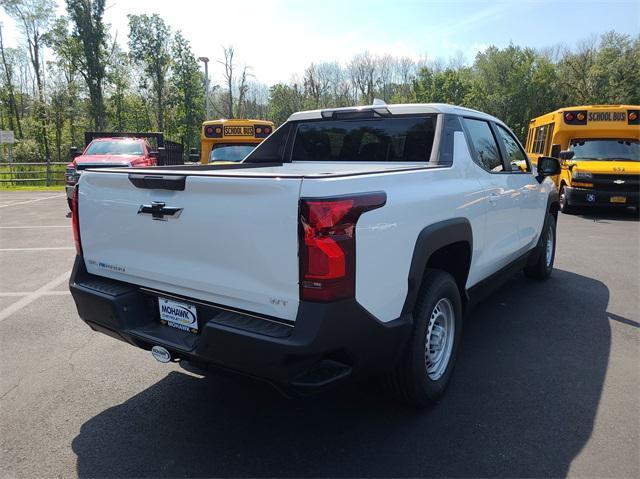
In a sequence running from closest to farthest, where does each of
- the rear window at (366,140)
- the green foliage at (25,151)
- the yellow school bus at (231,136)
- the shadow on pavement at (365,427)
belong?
the shadow on pavement at (365,427), the rear window at (366,140), the yellow school bus at (231,136), the green foliage at (25,151)

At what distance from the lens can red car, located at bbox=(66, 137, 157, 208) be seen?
12.1 m

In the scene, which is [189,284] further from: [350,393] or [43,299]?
[43,299]

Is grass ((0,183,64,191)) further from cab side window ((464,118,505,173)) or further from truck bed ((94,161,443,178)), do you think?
cab side window ((464,118,505,173))

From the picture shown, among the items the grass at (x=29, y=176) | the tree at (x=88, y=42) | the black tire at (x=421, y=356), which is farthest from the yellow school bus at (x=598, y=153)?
the tree at (x=88, y=42)

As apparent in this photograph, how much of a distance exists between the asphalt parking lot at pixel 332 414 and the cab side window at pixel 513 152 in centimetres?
152

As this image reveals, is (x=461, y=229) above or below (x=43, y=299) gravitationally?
above

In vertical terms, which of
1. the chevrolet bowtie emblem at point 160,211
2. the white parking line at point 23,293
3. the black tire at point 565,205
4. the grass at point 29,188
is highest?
the chevrolet bowtie emblem at point 160,211

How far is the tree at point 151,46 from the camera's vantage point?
128ft

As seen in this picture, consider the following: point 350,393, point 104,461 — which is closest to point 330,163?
point 350,393

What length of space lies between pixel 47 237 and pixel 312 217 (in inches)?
337

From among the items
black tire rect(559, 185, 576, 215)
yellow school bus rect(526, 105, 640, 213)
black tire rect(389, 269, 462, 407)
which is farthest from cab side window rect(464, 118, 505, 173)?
black tire rect(559, 185, 576, 215)

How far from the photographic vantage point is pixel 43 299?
534cm

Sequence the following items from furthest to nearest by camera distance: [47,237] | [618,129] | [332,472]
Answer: [618,129] → [47,237] → [332,472]

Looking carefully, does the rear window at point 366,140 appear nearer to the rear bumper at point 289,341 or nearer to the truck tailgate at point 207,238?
the rear bumper at point 289,341
